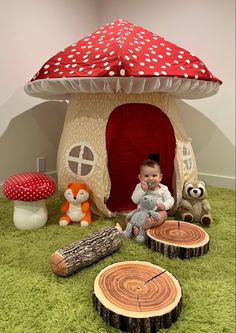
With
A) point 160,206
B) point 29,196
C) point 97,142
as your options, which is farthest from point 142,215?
point 29,196

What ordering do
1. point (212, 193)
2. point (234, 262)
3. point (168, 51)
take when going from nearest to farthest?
point (234, 262) → point (168, 51) → point (212, 193)

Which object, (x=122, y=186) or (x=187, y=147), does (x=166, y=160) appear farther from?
(x=122, y=186)

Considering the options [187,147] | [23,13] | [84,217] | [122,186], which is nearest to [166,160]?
[187,147]

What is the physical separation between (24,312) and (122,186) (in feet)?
4.08

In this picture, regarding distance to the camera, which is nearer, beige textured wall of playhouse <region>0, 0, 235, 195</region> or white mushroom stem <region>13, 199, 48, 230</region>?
white mushroom stem <region>13, 199, 48, 230</region>

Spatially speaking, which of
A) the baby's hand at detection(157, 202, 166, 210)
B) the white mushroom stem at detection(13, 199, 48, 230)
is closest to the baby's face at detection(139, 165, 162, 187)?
the baby's hand at detection(157, 202, 166, 210)

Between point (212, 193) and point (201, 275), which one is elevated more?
point (212, 193)

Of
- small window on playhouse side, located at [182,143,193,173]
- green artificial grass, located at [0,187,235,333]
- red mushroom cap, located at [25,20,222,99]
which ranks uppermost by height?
red mushroom cap, located at [25,20,222,99]

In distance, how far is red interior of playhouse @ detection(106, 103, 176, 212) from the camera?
2.04 meters

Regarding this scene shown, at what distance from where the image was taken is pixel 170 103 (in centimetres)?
205

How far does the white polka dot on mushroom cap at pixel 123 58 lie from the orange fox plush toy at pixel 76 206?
26.8 inches

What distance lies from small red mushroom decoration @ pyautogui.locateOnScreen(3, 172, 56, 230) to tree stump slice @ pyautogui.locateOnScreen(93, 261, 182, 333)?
70cm

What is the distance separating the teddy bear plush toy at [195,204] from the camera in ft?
6.31

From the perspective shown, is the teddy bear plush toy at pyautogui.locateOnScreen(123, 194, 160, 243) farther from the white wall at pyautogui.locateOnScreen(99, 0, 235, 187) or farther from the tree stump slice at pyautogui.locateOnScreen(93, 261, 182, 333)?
the white wall at pyautogui.locateOnScreen(99, 0, 235, 187)
